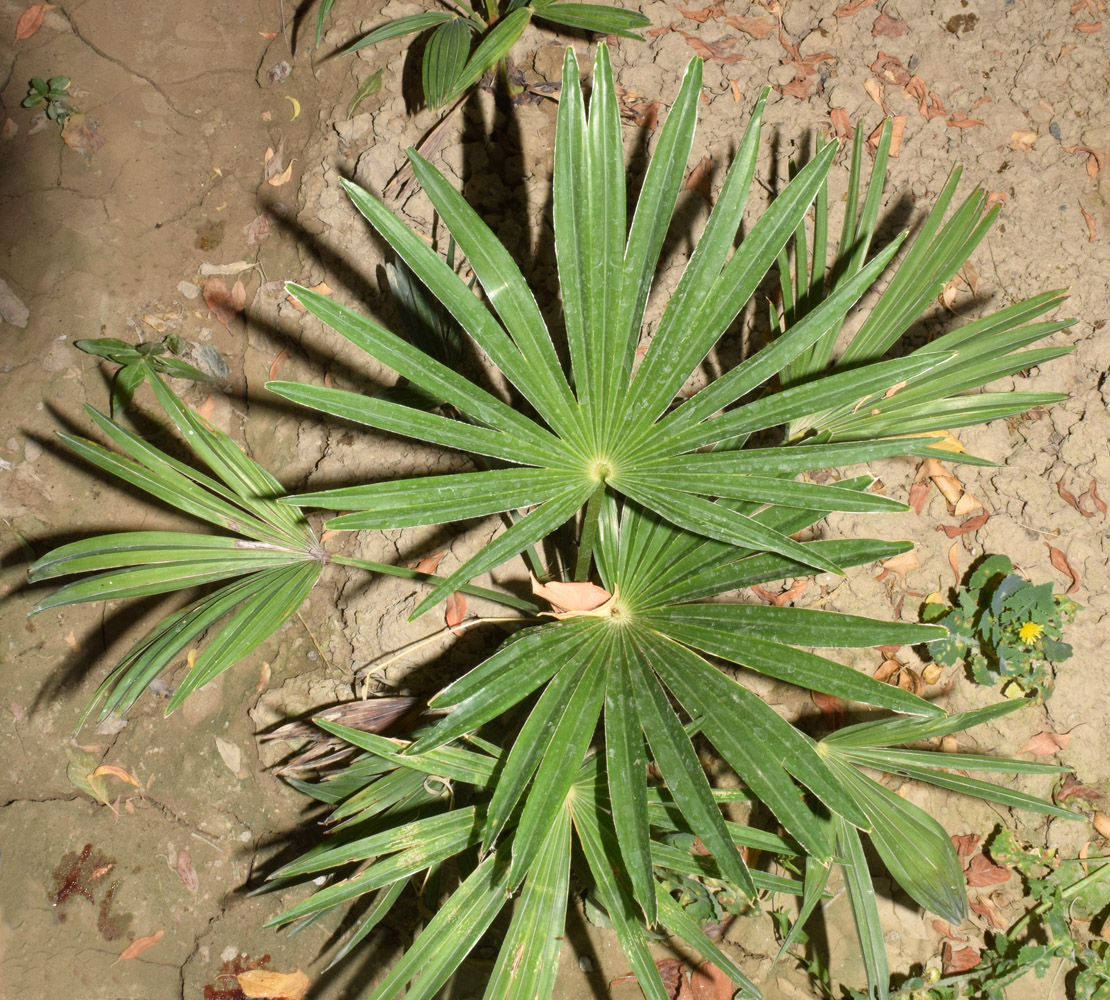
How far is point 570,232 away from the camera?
1.03 m

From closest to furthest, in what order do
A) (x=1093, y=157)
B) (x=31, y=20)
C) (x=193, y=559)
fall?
1. (x=193, y=559)
2. (x=1093, y=157)
3. (x=31, y=20)

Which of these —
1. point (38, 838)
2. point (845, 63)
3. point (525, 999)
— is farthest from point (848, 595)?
point (38, 838)

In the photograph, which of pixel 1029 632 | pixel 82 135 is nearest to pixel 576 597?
pixel 1029 632

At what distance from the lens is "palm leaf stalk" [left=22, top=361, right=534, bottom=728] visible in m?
1.25

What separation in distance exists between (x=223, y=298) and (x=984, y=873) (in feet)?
8.54

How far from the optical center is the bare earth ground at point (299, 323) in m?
1.79

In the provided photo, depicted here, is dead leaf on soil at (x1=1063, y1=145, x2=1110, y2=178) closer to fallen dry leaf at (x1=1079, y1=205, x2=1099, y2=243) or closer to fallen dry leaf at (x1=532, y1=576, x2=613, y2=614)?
fallen dry leaf at (x1=1079, y1=205, x2=1099, y2=243)

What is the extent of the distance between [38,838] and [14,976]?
0.36m

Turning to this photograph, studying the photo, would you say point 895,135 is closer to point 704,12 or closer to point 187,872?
point 704,12

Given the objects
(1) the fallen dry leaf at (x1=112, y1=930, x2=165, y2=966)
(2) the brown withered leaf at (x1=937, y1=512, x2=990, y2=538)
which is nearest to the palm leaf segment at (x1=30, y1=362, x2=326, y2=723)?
(1) the fallen dry leaf at (x1=112, y1=930, x2=165, y2=966)

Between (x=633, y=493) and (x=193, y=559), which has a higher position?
(x=633, y=493)

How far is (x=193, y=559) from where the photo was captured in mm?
1334

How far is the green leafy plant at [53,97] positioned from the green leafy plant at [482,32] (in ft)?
4.33

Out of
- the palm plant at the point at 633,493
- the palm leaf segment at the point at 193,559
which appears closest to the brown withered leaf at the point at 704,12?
the palm plant at the point at 633,493
